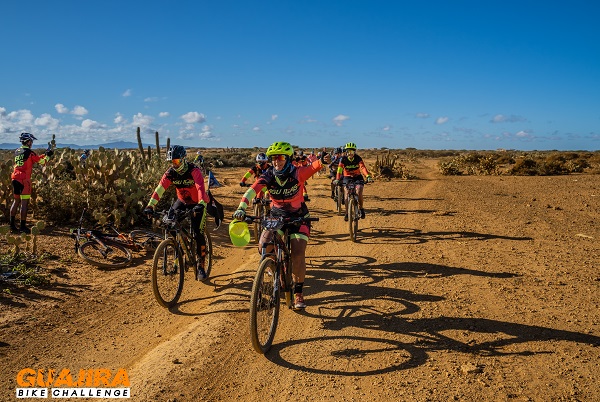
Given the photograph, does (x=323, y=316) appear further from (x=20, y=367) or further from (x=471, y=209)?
(x=471, y=209)

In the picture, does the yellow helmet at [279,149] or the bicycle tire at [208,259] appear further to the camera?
the bicycle tire at [208,259]

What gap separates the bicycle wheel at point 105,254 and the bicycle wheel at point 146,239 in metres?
0.39

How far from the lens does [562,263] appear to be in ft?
27.9

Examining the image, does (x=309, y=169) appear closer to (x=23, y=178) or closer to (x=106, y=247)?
(x=106, y=247)

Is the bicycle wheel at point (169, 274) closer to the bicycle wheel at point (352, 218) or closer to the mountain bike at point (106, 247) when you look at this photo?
the mountain bike at point (106, 247)

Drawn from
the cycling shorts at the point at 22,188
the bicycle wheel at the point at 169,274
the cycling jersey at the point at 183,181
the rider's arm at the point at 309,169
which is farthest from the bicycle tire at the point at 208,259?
the cycling shorts at the point at 22,188

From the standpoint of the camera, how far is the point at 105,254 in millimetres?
8648

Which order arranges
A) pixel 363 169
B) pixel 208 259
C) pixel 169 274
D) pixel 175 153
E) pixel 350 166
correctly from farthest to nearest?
pixel 350 166
pixel 363 169
pixel 208 259
pixel 175 153
pixel 169 274

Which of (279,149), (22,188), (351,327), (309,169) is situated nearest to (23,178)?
(22,188)

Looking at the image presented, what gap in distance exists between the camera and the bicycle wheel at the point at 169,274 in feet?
20.8

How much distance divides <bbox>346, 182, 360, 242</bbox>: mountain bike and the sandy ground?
0.50 m

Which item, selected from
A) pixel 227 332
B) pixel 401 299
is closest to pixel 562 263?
pixel 401 299

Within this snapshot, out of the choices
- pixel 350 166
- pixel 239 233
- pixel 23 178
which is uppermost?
pixel 350 166

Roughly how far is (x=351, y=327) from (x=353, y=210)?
17.5 feet
